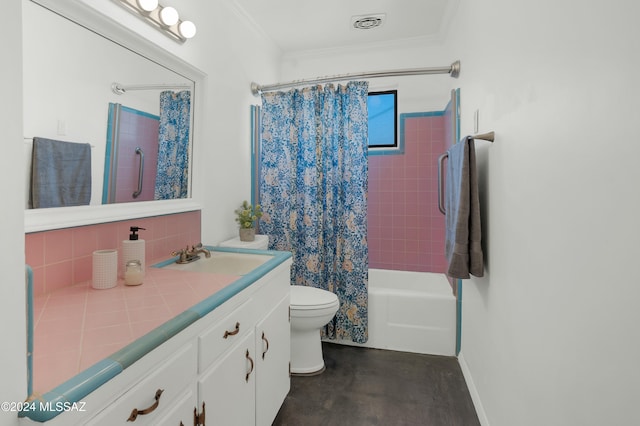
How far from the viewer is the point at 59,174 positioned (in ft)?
4.11

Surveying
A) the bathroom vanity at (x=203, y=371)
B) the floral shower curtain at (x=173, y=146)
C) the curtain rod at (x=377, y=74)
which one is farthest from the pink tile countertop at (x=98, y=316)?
the curtain rod at (x=377, y=74)

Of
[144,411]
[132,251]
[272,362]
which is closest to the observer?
[144,411]

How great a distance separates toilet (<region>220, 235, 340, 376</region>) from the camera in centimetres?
217

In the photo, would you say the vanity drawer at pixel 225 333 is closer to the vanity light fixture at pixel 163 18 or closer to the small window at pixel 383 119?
the vanity light fixture at pixel 163 18

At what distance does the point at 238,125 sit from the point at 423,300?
1.87 metres

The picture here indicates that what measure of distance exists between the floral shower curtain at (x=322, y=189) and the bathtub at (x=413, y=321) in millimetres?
110

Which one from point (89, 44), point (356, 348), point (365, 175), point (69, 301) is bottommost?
point (356, 348)

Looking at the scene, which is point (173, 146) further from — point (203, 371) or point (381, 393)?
point (381, 393)

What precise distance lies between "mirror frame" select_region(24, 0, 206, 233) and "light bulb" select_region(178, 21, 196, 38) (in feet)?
0.43

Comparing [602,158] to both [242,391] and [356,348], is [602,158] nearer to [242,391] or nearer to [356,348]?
[242,391]

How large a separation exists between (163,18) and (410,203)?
2410 mm

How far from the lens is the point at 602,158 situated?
0.78 metres

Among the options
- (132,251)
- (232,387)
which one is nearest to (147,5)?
(132,251)

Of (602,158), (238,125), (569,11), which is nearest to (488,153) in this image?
(569,11)
